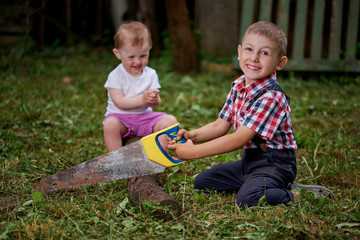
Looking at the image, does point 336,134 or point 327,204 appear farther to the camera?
point 336,134

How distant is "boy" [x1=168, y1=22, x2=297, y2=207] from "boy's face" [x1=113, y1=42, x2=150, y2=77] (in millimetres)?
909

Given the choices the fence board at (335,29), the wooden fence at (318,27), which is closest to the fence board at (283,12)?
the wooden fence at (318,27)

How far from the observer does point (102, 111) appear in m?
4.73

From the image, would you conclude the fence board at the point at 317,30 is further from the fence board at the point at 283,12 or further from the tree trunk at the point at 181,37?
the tree trunk at the point at 181,37

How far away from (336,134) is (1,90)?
4.09 metres

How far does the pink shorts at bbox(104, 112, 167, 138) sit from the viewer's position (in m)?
3.33

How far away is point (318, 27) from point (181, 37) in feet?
7.57

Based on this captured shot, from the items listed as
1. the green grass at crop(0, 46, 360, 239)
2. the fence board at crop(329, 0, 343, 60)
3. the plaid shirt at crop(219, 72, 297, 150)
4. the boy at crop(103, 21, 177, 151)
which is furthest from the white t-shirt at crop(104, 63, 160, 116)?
the fence board at crop(329, 0, 343, 60)

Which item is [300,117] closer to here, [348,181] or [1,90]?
[348,181]

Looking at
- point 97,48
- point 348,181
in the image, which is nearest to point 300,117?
point 348,181

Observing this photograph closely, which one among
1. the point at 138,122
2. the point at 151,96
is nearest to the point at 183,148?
the point at 151,96

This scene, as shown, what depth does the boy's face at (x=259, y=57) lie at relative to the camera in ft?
8.24

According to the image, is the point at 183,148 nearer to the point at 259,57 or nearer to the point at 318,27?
the point at 259,57

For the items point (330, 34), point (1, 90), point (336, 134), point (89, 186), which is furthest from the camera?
point (330, 34)
